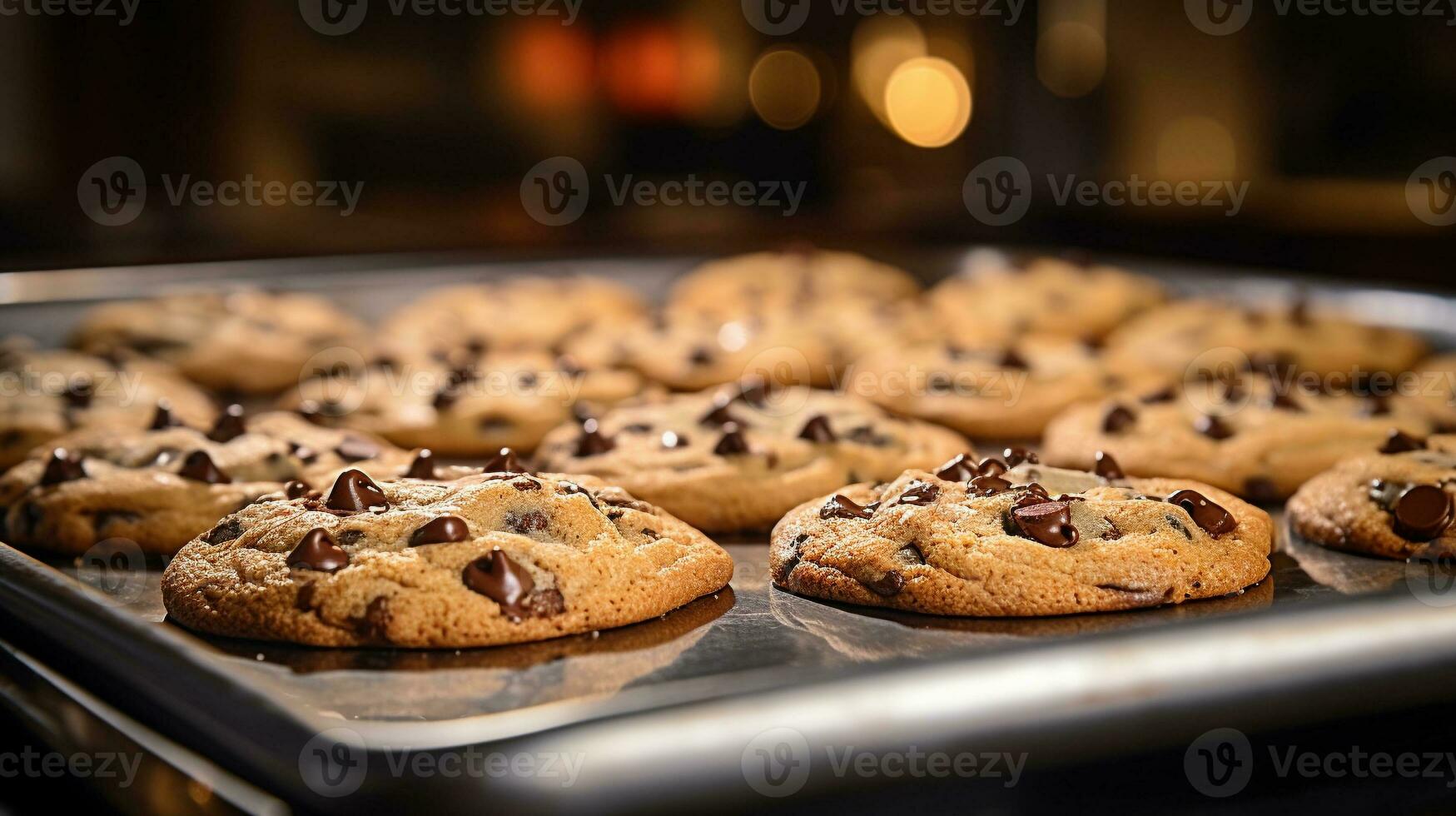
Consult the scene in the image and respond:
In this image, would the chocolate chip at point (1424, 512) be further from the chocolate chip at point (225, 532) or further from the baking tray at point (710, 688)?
the chocolate chip at point (225, 532)

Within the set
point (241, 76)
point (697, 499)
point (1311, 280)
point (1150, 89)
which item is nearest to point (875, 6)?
point (1150, 89)

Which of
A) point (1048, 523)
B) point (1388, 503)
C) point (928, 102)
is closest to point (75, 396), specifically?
point (1048, 523)

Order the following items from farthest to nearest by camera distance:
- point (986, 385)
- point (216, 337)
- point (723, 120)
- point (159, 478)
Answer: point (723, 120)
point (216, 337)
point (986, 385)
point (159, 478)

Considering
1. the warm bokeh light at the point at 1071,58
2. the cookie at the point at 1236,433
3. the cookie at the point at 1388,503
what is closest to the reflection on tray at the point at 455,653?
the cookie at the point at 1388,503

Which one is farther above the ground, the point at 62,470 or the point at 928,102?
the point at 928,102

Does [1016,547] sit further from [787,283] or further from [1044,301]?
[787,283]

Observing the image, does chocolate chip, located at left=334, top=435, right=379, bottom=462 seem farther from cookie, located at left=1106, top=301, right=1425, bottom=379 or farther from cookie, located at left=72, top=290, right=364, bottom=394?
cookie, located at left=1106, top=301, right=1425, bottom=379
